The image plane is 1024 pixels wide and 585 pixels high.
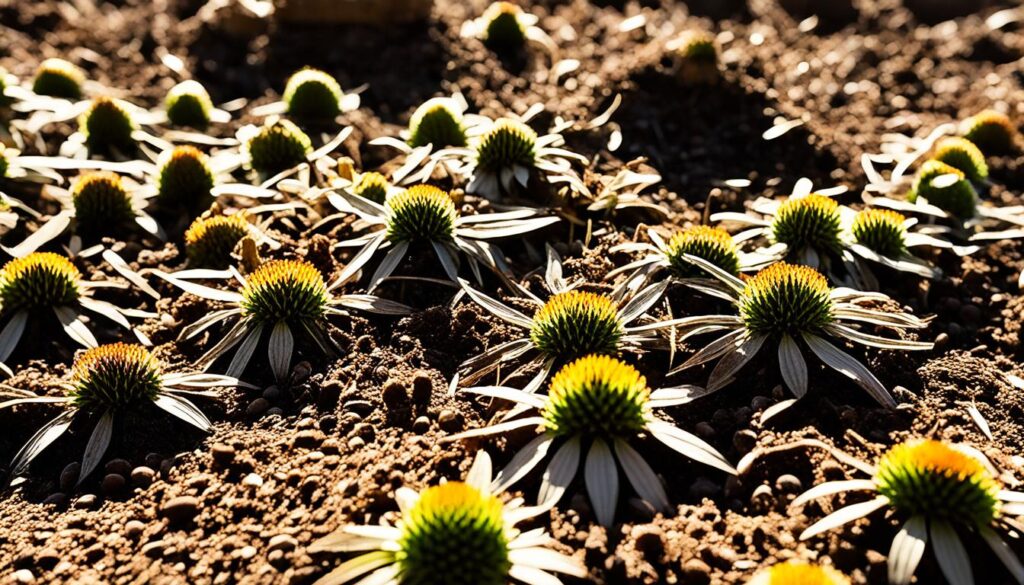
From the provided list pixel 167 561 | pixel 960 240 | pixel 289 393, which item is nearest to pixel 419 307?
pixel 289 393

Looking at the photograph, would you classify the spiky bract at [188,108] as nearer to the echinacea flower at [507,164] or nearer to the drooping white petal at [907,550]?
the echinacea flower at [507,164]

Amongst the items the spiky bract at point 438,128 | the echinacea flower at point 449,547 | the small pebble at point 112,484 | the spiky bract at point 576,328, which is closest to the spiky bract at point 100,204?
the spiky bract at point 438,128

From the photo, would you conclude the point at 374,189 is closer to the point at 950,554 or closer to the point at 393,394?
the point at 393,394

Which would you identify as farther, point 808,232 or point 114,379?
point 808,232

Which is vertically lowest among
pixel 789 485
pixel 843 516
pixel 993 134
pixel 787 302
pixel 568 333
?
pixel 843 516

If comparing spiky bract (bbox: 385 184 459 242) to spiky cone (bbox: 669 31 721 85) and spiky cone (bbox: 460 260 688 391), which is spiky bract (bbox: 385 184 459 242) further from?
spiky cone (bbox: 669 31 721 85)

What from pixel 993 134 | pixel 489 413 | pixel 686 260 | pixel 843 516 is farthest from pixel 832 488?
pixel 993 134
